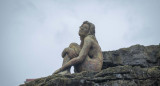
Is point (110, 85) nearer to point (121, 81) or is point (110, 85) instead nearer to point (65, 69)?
point (121, 81)

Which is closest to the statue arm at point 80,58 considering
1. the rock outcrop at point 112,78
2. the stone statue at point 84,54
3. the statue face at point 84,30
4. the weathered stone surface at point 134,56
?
the stone statue at point 84,54

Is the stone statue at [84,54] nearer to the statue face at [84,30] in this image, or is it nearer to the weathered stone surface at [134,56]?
the statue face at [84,30]

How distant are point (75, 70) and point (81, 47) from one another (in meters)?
1.45

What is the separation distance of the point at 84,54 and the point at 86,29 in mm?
1753

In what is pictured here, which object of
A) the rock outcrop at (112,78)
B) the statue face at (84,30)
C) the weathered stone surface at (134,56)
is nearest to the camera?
the rock outcrop at (112,78)

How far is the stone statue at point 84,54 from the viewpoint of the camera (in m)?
11.7

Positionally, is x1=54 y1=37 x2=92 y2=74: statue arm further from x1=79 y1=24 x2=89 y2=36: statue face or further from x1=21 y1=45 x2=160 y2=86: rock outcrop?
x1=21 y1=45 x2=160 y2=86: rock outcrop

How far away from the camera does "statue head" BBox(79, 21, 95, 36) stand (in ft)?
43.0

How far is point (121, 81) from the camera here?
9227mm

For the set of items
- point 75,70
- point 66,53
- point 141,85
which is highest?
point 66,53

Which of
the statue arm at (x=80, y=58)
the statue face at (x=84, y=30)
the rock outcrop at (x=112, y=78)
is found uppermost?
the statue face at (x=84, y=30)

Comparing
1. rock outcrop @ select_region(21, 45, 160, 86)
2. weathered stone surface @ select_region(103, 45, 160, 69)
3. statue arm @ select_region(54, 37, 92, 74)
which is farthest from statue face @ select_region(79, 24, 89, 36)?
rock outcrop @ select_region(21, 45, 160, 86)

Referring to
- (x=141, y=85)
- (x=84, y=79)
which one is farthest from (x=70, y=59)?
(x=141, y=85)

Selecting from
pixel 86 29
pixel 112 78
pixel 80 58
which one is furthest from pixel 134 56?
pixel 112 78
